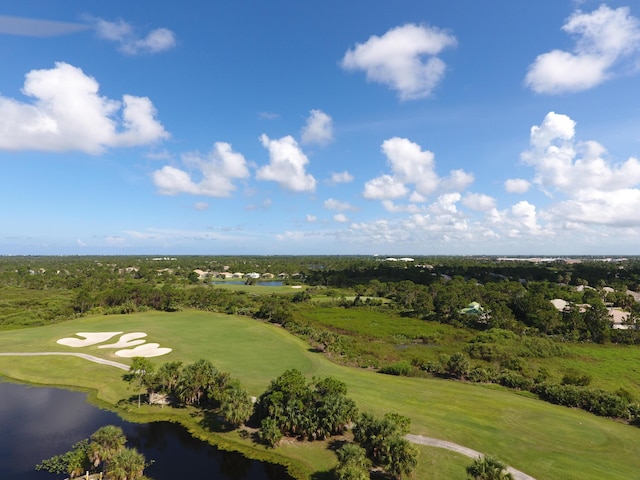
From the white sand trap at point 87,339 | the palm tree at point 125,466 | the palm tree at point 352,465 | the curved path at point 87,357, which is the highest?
the palm tree at point 352,465

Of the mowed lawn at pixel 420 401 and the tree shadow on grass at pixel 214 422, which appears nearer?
the mowed lawn at pixel 420 401

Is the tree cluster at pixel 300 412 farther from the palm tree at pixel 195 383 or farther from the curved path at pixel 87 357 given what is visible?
the curved path at pixel 87 357

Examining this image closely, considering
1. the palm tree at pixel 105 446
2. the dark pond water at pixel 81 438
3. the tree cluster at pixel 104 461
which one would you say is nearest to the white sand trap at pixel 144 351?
the dark pond water at pixel 81 438

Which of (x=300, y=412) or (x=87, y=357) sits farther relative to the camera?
(x=87, y=357)

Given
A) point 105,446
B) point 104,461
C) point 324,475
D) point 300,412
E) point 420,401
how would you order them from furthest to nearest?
point 420,401 < point 300,412 < point 104,461 < point 105,446 < point 324,475

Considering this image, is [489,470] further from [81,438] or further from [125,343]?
[125,343]

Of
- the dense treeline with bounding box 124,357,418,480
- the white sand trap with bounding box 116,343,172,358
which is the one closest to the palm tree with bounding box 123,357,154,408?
the dense treeline with bounding box 124,357,418,480

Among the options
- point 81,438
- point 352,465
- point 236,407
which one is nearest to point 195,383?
point 236,407
